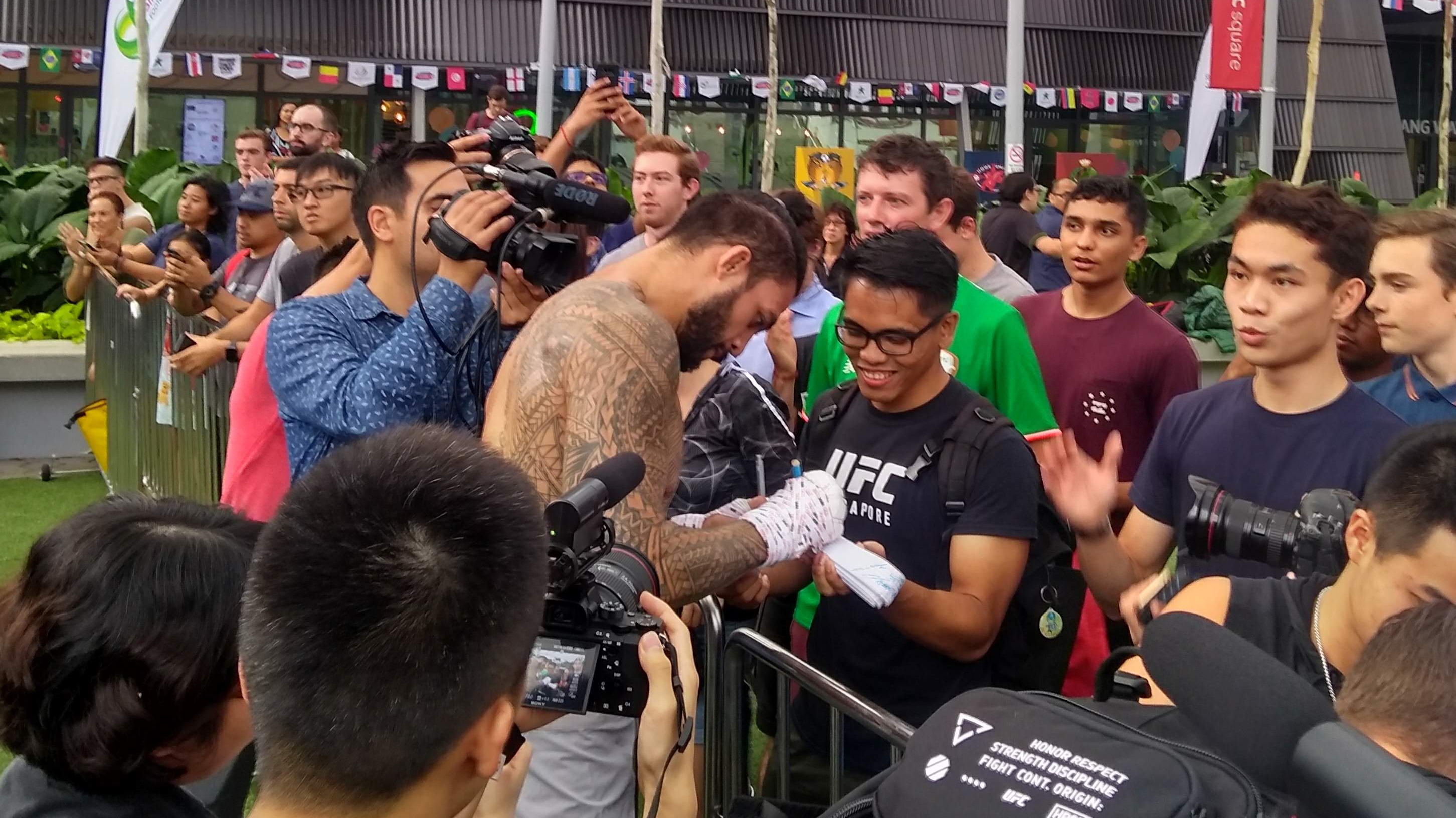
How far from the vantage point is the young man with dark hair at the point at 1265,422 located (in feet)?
10.4

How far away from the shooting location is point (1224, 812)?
1.51 m

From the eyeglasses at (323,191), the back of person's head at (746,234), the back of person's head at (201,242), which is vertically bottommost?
the back of person's head at (746,234)

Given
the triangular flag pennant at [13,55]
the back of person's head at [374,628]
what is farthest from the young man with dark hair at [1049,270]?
the triangular flag pennant at [13,55]

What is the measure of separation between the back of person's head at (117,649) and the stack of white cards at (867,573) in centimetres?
151

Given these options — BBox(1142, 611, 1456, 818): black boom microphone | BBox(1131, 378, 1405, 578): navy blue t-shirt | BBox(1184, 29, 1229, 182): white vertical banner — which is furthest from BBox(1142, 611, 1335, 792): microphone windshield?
BBox(1184, 29, 1229, 182): white vertical banner

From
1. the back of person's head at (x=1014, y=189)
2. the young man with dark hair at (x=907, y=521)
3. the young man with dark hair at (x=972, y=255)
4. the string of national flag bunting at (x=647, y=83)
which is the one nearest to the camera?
the young man with dark hair at (x=907, y=521)

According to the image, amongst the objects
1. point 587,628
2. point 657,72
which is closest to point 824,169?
point 657,72

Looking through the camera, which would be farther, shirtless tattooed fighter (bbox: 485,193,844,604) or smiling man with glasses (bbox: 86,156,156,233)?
smiling man with glasses (bbox: 86,156,156,233)

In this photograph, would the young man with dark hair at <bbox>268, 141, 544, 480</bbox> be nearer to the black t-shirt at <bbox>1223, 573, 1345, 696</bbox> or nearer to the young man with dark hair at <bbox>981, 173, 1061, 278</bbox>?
the black t-shirt at <bbox>1223, 573, 1345, 696</bbox>

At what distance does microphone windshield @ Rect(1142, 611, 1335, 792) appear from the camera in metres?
1.09

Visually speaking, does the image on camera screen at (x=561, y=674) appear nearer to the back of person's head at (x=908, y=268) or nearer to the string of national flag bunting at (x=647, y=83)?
the back of person's head at (x=908, y=268)

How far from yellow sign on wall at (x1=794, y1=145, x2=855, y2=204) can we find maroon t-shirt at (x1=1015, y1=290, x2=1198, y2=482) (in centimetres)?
1026

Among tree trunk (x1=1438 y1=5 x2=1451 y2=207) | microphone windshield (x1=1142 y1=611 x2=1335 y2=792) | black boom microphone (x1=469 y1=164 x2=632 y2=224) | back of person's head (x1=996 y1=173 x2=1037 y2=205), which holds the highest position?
tree trunk (x1=1438 y1=5 x2=1451 y2=207)

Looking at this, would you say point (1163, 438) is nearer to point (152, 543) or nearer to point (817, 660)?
point (817, 660)
